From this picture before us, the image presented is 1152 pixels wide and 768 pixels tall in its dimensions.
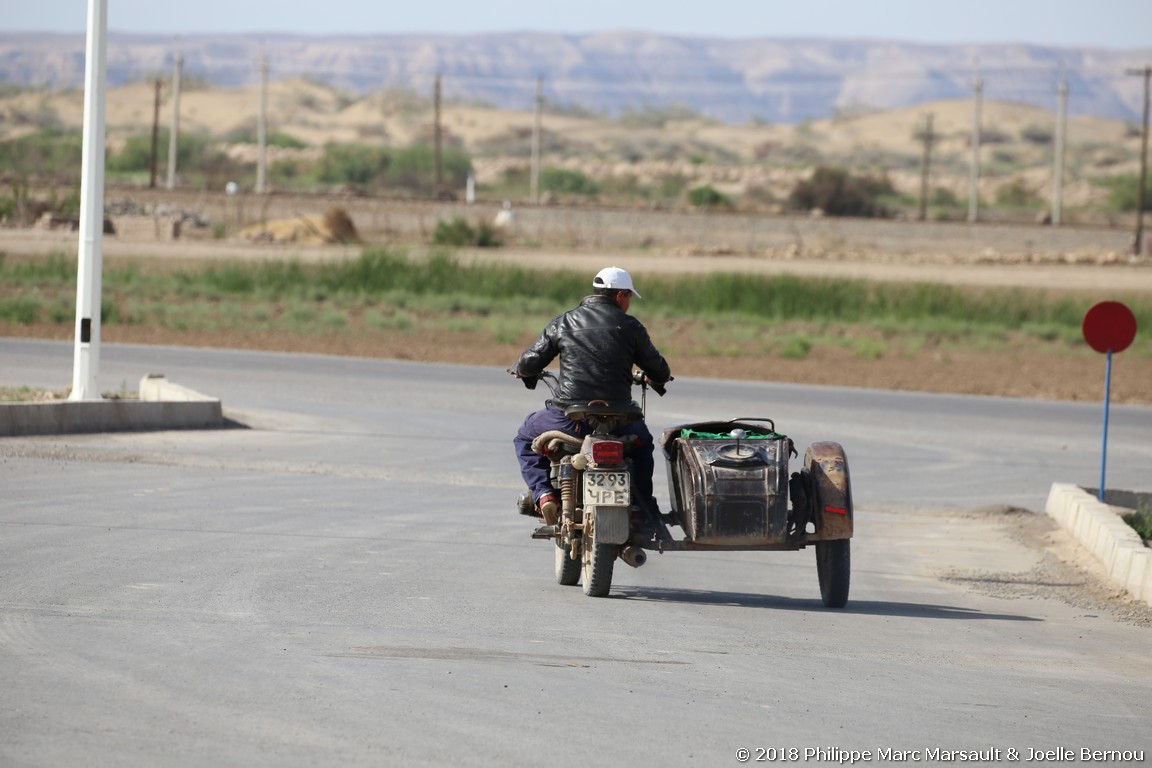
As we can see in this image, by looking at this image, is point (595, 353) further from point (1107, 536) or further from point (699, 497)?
point (1107, 536)

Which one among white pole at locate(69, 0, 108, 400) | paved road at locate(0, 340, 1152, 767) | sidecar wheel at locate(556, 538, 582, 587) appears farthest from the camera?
white pole at locate(69, 0, 108, 400)

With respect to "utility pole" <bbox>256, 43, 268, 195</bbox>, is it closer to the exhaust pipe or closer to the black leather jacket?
the black leather jacket

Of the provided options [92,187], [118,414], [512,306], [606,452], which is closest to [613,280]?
[606,452]

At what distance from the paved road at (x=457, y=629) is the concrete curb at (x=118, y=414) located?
0.40 metres

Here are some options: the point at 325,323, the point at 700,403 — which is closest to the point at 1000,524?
the point at 700,403

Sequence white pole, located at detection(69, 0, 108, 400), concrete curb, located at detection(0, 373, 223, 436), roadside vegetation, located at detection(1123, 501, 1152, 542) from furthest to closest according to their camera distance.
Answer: white pole, located at detection(69, 0, 108, 400) < concrete curb, located at detection(0, 373, 223, 436) < roadside vegetation, located at detection(1123, 501, 1152, 542)

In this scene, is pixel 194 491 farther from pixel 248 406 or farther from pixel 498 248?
pixel 498 248

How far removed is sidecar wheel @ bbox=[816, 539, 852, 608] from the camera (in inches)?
382

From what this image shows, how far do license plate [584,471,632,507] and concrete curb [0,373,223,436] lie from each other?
898cm

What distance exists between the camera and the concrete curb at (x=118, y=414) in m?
16.3

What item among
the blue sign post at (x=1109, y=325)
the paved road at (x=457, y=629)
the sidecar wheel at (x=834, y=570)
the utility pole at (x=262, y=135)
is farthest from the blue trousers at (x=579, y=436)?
the utility pole at (x=262, y=135)

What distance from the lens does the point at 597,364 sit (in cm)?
944

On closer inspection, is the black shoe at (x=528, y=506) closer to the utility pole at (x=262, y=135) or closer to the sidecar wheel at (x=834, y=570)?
the sidecar wheel at (x=834, y=570)

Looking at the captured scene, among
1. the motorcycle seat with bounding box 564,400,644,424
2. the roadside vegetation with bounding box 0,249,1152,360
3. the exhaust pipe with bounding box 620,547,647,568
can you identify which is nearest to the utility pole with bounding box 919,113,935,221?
the roadside vegetation with bounding box 0,249,1152,360
